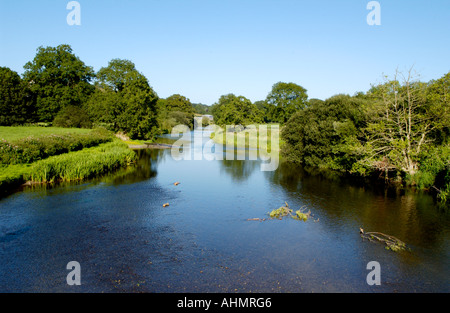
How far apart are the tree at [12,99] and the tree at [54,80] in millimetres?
2513

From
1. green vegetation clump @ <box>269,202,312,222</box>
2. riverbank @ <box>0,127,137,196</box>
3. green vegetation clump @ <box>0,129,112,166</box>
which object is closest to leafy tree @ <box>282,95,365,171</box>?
green vegetation clump @ <box>269,202,312,222</box>

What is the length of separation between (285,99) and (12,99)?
207 feet

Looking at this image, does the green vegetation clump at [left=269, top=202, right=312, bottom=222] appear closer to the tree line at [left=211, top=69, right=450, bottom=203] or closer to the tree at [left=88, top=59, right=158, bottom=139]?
the tree line at [left=211, top=69, right=450, bottom=203]

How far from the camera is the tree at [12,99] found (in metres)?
49.6

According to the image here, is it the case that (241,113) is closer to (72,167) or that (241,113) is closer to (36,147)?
(72,167)

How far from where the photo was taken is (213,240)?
12992mm

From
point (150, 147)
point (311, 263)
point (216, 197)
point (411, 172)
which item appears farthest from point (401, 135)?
point (150, 147)

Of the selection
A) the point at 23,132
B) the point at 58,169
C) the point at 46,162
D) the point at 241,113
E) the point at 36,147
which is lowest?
the point at 58,169

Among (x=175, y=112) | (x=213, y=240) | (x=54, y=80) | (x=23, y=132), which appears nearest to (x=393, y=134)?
(x=213, y=240)

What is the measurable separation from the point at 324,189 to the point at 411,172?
290 inches

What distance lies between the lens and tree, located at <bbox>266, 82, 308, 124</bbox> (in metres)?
79.9

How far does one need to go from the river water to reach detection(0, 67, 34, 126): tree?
3950cm

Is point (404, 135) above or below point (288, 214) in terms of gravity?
above
